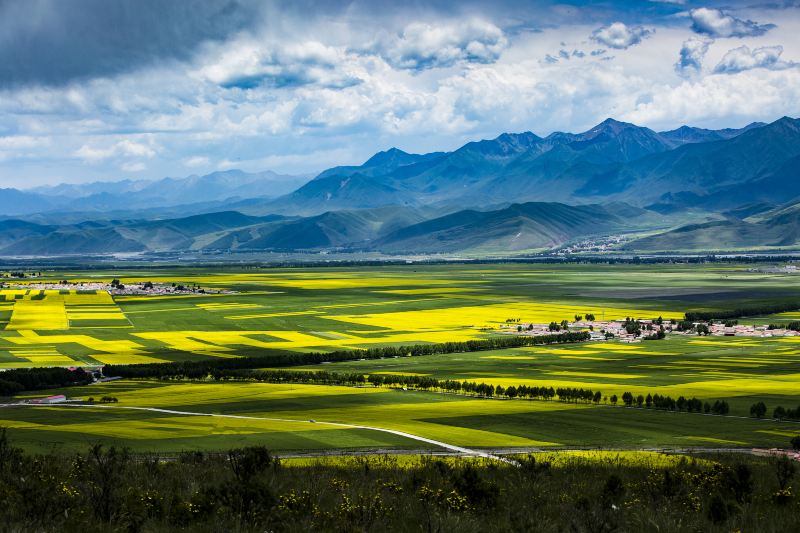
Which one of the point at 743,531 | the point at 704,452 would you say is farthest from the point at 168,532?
the point at 704,452

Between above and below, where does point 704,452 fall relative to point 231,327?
below

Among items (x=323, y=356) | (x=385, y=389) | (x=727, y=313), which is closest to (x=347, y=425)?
(x=385, y=389)

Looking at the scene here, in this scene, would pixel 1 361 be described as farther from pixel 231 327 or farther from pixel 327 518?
pixel 327 518

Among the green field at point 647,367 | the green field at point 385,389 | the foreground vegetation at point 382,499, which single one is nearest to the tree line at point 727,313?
the green field at point 385,389

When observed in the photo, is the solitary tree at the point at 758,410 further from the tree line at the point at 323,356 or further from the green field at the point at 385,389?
the tree line at the point at 323,356

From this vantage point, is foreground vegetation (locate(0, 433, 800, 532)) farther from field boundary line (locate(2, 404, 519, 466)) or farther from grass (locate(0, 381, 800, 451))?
grass (locate(0, 381, 800, 451))

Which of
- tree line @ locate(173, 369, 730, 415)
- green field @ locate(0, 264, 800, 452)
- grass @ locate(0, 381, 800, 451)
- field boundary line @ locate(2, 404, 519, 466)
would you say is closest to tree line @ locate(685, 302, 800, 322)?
green field @ locate(0, 264, 800, 452)
